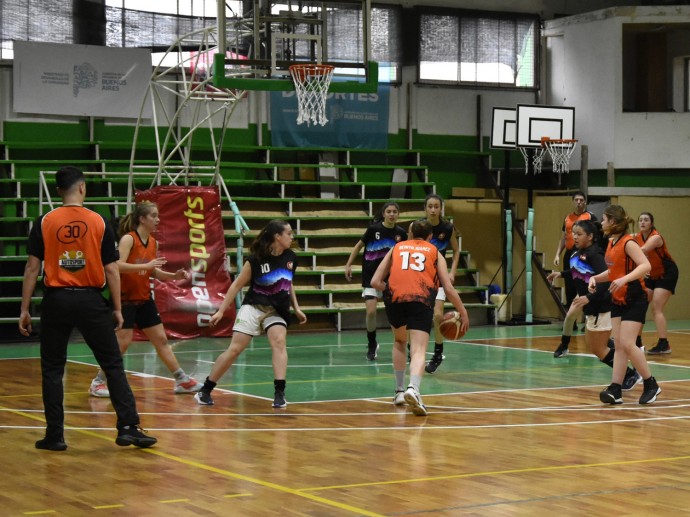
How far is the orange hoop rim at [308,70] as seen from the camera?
15.8 m

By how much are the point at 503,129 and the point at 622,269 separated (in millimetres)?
11535

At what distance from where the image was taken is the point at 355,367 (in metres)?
14.0

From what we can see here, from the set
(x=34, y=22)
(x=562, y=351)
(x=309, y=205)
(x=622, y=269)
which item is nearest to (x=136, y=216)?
(x=622, y=269)

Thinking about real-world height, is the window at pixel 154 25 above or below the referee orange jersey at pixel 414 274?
above

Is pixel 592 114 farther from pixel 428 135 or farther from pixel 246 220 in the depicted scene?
pixel 246 220

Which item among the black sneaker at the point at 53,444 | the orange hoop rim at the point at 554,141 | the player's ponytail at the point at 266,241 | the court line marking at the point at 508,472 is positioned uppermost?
the orange hoop rim at the point at 554,141

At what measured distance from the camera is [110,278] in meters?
8.20

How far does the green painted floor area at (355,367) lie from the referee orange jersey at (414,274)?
160 centimetres

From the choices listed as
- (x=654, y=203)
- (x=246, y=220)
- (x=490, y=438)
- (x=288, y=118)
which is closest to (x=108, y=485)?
(x=490, y=438)

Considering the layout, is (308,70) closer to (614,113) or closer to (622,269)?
(622,269)

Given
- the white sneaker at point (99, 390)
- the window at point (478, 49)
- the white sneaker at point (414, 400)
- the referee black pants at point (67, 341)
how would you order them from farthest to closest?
the window at point (478, 49) < the white sneaker at point (99, 390) < the white sneaker at point (414, 400) < the referee black pants at point (67, 341)

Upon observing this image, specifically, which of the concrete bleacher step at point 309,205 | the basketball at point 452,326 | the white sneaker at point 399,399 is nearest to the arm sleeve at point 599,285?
the basketball at point 452,326

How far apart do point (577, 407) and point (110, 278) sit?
184 inches

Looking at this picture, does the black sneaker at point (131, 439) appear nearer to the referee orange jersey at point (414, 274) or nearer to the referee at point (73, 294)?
the referee at point (73, 294)
